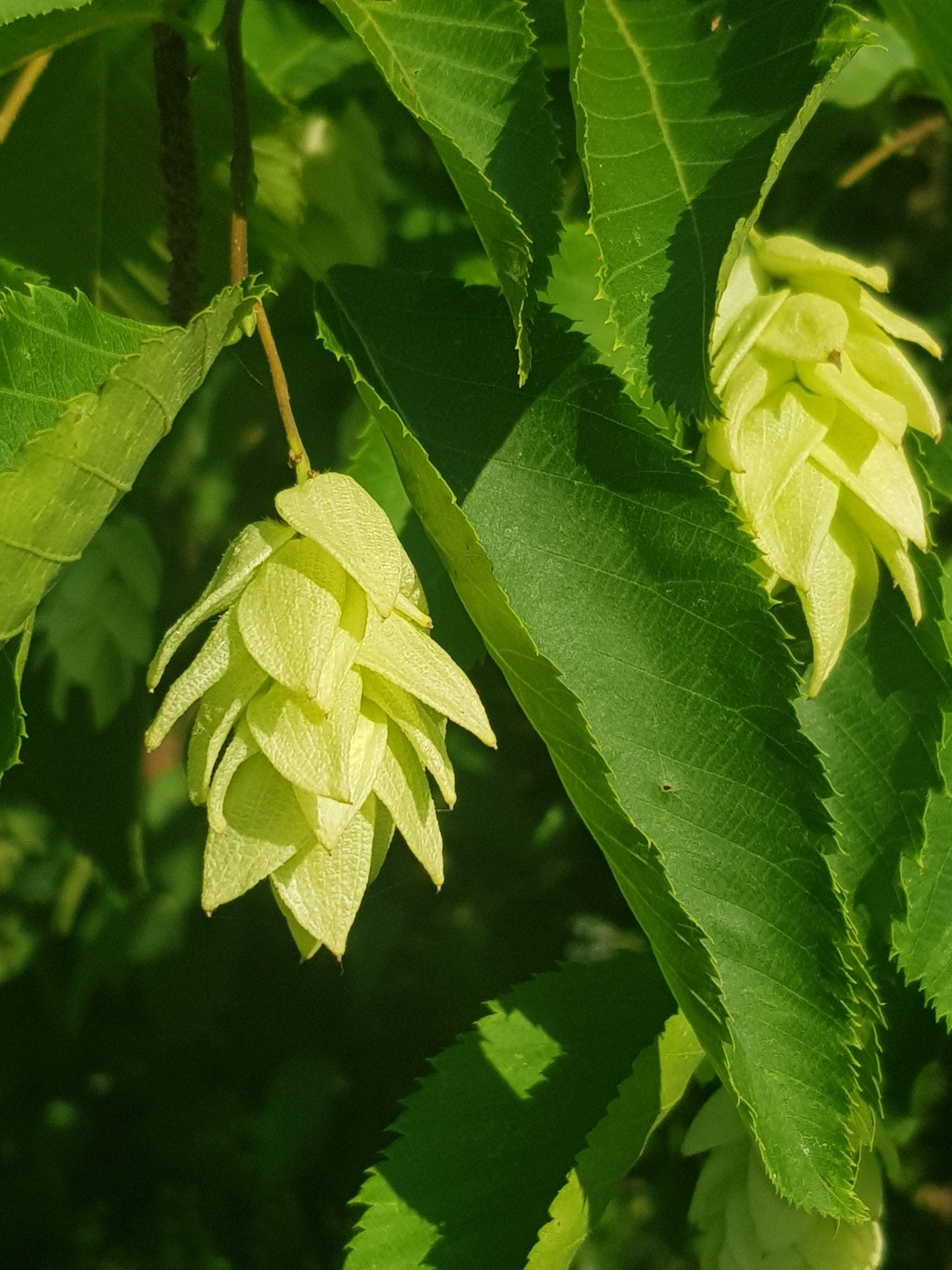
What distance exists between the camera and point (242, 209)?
938 millimetres

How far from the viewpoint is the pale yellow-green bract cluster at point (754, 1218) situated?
112 centimetres

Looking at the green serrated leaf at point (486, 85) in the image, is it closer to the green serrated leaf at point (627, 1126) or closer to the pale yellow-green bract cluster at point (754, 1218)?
the green serrated leaf at point (627, 1126)

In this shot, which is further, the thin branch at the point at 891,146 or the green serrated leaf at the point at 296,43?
the thin branch at the point at 891,146

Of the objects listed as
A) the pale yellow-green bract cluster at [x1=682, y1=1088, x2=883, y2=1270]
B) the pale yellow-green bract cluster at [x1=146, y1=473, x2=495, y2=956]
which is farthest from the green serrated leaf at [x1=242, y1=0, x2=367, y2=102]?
the pale yellow-green bract cluster at [x1=682, y1=1088, x2=883, y2=1270]

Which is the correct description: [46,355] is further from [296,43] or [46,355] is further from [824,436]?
[296,43]

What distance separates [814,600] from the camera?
90 centimetres

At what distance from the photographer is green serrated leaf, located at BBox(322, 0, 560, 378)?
0.87 m

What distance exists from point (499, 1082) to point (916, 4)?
3.03 ft

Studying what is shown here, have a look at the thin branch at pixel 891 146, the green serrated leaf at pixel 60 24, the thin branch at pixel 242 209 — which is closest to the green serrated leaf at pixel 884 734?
the thin branch at pixel 242 209

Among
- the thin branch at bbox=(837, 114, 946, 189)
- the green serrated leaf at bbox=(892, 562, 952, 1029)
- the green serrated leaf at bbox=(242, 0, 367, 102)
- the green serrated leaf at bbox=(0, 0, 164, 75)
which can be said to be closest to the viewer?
the green serrated leaf at bbox=(0, 0, 164, 75)

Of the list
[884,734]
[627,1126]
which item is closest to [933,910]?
[884,734]

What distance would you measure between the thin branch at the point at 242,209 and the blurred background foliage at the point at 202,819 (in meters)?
0.13

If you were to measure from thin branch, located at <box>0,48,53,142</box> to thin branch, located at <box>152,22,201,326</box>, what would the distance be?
0.32 feet

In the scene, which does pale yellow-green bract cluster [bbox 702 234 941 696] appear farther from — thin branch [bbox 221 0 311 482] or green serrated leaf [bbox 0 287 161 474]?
green serrated leaf [bbox 0 287 161 474]
